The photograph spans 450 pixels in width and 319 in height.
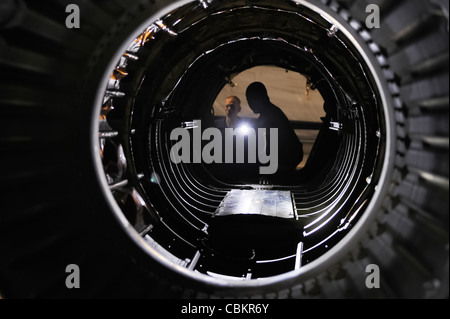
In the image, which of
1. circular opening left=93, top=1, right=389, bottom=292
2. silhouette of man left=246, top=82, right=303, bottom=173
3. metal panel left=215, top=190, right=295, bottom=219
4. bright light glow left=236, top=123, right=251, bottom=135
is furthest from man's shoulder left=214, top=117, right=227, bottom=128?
metal panel left=215, top=190, right=295, bottom=219

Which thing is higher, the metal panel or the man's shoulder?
the man's shoulder

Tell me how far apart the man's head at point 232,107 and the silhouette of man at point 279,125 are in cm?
76

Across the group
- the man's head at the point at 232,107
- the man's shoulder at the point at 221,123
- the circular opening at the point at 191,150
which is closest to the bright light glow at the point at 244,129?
the man's shoulder at the point at 221,123

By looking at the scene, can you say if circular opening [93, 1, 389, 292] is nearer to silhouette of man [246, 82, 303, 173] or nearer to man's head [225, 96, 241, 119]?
silhouette of man [246, 82, 303, 173]

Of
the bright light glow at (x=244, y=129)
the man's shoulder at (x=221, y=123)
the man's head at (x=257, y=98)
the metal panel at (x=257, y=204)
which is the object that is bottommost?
the metal panel at (x=257, y=204)

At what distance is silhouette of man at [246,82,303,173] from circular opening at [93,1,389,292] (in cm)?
85

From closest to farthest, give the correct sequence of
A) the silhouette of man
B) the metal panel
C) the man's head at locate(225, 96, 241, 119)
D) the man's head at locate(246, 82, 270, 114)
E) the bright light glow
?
the metal panel → the silhouette of man → the man's head at locate(246, 82, 270, 114) → the bright light glow → the man's head at locate(225, 96, 241, 119)

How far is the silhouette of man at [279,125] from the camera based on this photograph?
377 centimetres

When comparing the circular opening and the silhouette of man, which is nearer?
the circular opening

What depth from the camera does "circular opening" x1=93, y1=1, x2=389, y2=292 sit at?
1.37m

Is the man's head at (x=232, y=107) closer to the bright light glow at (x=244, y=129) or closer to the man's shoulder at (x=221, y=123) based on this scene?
the man's shoulder at (x=221, y=123)

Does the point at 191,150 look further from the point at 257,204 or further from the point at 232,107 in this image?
the point at 232,107

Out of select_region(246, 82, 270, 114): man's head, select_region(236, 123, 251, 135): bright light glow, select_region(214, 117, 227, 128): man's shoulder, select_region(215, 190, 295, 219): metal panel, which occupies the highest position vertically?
select_region(246, 82, 270, 114): man's head

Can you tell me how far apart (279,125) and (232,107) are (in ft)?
3.81
